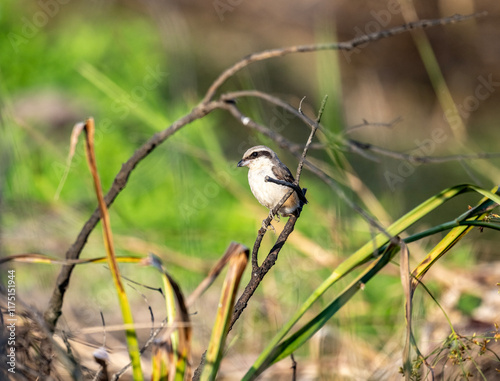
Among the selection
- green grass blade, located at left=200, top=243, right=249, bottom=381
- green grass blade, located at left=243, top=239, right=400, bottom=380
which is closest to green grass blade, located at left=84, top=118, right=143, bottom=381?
green grass blade, located at left=200, top=243, right=249, bottom=381

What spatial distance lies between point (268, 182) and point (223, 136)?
3.90m

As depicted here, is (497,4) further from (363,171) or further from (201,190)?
(201,190)

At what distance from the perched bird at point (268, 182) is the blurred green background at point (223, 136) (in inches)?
6.0

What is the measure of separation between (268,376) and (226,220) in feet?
7.51

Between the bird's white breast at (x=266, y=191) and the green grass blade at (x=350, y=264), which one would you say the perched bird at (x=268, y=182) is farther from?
the green grass blade at (x=350, y=264)

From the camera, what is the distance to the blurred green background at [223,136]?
2.77 meters

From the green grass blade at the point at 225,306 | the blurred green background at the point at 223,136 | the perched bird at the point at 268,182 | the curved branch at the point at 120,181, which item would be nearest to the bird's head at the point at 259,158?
the perched bird at the point at 268,182

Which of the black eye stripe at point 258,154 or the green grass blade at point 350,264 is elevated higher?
the black eye stripe at point 258,154

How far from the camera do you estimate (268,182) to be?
1977 mm

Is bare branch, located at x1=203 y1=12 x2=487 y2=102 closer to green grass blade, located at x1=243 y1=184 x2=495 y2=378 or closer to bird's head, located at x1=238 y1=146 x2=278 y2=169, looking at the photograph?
green grass blade, located at x1=243 y1=184 x2=495 y2=378

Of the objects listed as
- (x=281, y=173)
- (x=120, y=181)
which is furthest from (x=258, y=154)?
(x=120, y=181)

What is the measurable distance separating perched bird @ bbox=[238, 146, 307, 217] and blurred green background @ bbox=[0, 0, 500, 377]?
6.0 inches

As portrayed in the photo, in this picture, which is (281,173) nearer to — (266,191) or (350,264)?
(266,191)

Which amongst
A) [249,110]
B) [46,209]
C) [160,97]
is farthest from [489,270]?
[160,97]
